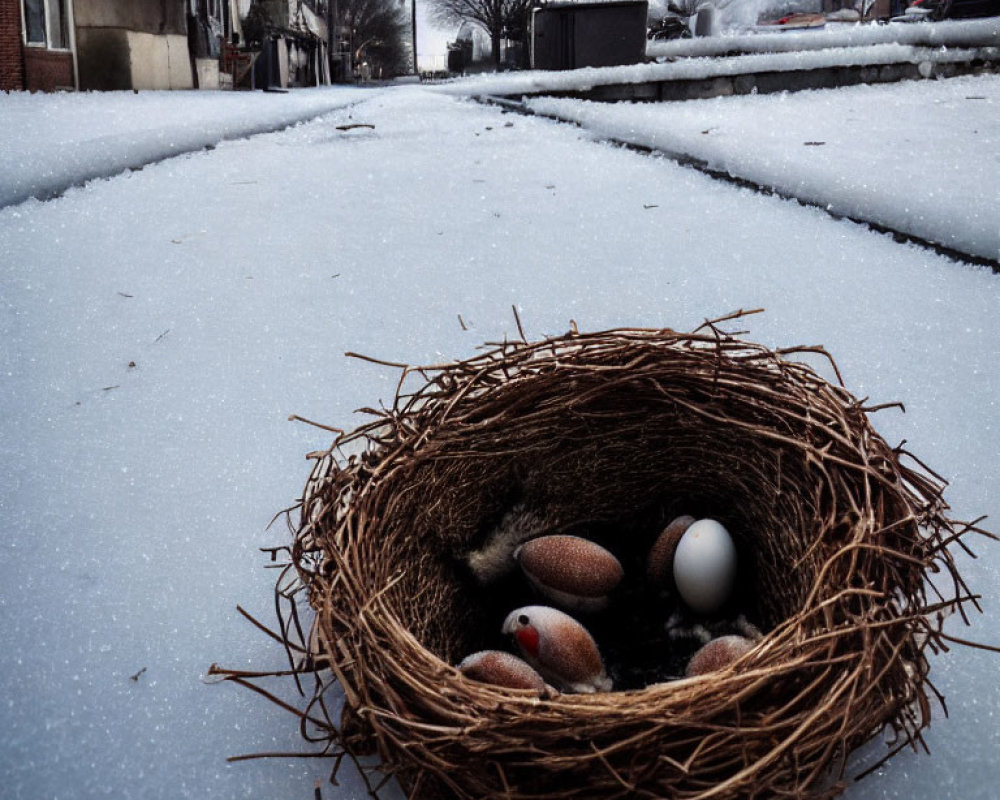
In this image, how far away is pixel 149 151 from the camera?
10.1 ft

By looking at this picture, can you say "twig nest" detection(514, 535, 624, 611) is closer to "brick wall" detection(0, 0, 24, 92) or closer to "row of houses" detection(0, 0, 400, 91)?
"brick wall" detection(0, 0, 24, 92)

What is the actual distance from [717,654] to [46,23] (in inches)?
414

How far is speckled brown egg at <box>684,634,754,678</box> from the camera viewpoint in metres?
0.83

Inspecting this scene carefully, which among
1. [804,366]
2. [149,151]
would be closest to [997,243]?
[804,366]

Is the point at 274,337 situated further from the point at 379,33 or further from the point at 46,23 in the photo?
the point at 379,33

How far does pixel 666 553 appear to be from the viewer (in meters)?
1.06

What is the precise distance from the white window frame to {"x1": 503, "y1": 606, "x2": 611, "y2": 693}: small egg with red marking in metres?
9.81

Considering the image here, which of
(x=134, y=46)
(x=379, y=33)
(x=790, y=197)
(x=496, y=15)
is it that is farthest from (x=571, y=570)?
(x=379, y=33)

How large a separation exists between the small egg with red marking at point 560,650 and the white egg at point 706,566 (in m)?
0.16

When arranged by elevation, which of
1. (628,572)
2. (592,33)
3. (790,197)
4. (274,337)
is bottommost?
(628,572)

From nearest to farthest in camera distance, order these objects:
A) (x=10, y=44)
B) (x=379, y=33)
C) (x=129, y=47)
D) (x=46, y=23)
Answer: (x=10, y=44), (x=46, y=23), (x=129, y=47), (x=379, y=33)

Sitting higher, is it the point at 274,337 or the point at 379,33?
the point at 379,33

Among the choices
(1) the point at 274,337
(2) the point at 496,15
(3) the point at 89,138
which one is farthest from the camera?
(2) the point at 496,15

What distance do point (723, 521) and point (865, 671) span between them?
1.51ft
